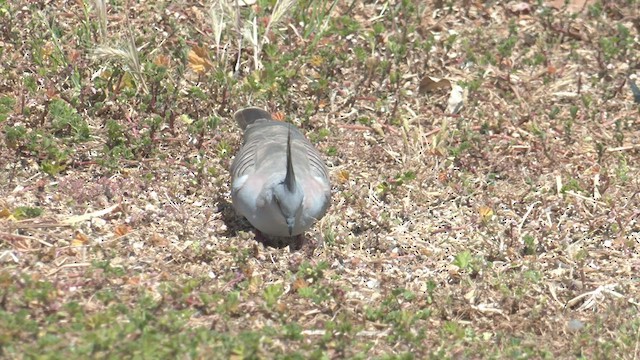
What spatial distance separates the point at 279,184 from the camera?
6332 mm

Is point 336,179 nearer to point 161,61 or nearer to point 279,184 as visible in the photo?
point 279,184

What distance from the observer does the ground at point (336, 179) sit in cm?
570

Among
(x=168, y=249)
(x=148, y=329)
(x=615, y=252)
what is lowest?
(x=615, y=252)

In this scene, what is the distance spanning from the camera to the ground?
5.70 metres

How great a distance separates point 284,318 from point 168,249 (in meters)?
1.01

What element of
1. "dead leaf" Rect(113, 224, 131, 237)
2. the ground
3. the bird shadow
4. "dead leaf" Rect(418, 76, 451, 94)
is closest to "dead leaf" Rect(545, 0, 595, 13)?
the ground

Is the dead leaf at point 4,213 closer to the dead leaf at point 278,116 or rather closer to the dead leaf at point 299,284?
the dead leaf at point 299,284

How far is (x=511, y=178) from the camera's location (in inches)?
299

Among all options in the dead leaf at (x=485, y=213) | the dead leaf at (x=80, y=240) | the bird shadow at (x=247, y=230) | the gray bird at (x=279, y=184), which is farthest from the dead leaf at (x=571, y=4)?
the dead leaf at (x=80, y=240)

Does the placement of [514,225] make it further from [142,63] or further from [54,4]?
[54,4]

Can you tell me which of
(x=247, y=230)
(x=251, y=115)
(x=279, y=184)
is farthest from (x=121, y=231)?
(x=251, y=115)

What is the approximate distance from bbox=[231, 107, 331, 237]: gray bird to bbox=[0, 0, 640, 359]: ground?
0.18 m

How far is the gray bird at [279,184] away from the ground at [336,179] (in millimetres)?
175

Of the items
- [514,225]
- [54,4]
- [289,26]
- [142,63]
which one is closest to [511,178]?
[514,225]
